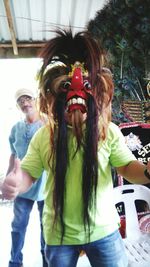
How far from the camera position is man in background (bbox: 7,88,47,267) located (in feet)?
5.88

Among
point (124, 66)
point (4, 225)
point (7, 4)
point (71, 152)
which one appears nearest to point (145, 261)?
point (71, 152)

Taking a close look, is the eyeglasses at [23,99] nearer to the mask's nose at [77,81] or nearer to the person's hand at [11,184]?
the mask's nose at [77,81]

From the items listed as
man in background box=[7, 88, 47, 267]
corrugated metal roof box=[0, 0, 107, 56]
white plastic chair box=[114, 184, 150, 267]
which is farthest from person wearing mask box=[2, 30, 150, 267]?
corrugated metal roof box=[0, 0, 107, 56]

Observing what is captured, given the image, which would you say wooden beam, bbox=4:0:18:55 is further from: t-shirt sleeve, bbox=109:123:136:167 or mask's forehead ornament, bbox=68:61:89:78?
t-shirt sleeve, bbox=109:123:136:167

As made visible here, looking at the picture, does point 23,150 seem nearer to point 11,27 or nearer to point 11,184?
point 11,184

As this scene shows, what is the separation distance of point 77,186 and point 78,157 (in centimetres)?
9

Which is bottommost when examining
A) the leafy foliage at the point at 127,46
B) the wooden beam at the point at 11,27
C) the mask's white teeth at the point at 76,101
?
the mask's white teeth at the point at 76,101

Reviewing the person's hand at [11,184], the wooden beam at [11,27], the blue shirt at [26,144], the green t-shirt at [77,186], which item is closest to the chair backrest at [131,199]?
the blue shirt at [26,144]

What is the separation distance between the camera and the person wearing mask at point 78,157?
821 millimetres

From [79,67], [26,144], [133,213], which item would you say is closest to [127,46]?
[26,144]

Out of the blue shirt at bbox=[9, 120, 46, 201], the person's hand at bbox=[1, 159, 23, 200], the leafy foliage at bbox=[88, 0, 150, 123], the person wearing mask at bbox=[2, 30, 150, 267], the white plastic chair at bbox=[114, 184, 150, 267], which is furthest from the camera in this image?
the leafy foliage at bbox=[88, 0, 150, 123]

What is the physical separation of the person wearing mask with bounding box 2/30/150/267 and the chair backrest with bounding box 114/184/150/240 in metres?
0.69

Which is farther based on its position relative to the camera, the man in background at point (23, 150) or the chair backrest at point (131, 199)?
the man in background at point (23, 150)

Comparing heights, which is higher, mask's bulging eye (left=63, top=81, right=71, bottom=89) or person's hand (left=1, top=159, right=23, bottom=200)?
mask's bulging eye (left=63, top=81, right=71, bottom=89)
